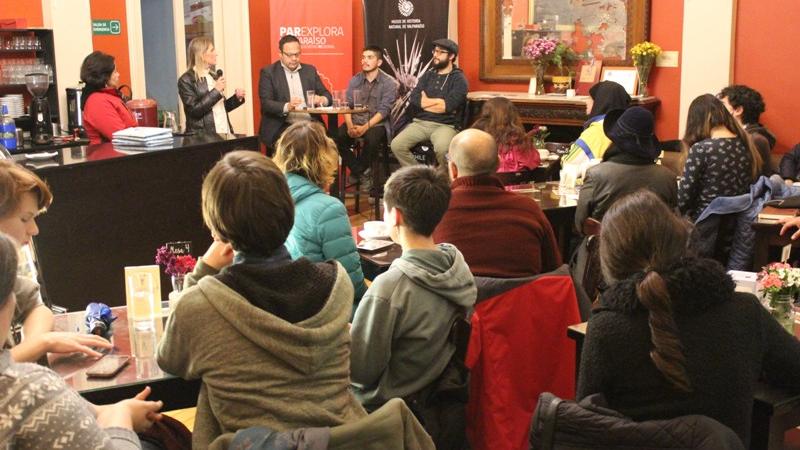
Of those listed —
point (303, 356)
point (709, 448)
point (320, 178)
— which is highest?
point (320, 178)

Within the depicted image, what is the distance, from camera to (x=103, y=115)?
649 cm

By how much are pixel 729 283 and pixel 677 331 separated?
0.60 feet

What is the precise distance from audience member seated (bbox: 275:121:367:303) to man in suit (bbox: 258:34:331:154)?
16.5 feet

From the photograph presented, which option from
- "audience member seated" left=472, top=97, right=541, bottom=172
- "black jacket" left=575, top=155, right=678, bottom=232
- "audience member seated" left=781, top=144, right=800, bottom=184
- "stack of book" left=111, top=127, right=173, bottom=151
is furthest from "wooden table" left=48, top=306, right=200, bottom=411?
"audience member seated" left=781, top=144, right=800, bottom=184

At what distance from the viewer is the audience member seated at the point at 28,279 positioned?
2623 millimetres

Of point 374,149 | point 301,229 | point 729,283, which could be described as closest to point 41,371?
point 729,283

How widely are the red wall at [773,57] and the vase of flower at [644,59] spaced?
73 centimetres

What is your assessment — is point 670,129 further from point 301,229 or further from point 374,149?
point 301,229

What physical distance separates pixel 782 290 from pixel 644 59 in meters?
5.96

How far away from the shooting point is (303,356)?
218 cm

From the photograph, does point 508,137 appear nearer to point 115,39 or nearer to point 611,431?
point 611,431

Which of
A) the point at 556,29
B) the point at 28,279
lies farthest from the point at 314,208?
the point at 556,29

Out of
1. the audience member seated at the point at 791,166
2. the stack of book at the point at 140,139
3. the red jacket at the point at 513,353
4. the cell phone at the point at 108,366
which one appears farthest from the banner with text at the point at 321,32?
the cell phone at the point at 108,366

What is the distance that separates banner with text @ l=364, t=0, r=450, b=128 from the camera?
32.0ft
